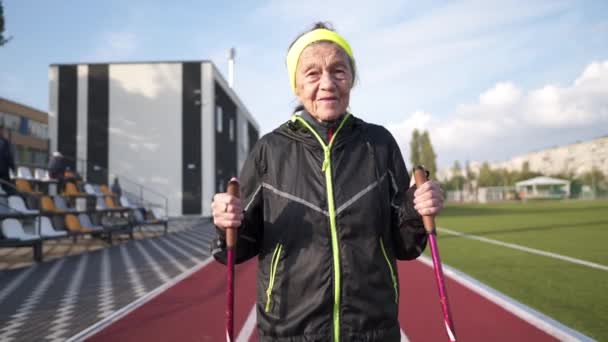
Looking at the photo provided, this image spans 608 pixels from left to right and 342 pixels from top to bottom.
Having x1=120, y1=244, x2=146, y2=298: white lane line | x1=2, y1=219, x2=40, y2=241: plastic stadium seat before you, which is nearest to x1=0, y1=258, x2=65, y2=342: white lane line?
x1=120, y1=244, x2=146, y2=298: white lane line

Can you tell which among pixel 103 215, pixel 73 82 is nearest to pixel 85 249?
pixel 103 215

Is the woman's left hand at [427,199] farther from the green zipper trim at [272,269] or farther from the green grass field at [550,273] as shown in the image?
the green grass field at [550,273]

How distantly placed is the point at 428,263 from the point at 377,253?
6.96 m

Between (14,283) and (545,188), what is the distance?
262 ft

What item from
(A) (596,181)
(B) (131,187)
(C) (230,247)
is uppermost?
(C) (230,247)

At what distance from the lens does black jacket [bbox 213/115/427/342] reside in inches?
55.9

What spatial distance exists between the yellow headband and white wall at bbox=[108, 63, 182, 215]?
21.6 metres

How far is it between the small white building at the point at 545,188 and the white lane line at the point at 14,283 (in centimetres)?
6287

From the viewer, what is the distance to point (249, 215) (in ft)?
5.09

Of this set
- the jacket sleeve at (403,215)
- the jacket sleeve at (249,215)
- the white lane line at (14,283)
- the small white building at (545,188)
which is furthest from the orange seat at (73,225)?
the small white building at (545,188)

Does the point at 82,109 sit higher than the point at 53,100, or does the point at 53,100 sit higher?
the point at 53,100

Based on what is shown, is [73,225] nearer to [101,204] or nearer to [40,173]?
[101,204]

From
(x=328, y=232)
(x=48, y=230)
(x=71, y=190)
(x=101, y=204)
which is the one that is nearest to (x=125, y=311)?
(x=328, y=232)

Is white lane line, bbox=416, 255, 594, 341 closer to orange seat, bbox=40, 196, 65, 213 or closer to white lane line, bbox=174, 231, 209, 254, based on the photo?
white lane line, bbox=174, 231, 209, 254
